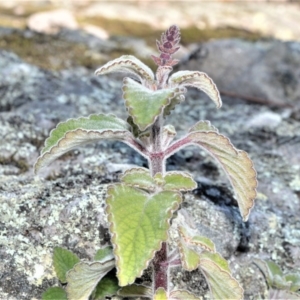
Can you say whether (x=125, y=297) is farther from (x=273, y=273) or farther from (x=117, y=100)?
(x=117, y=100)

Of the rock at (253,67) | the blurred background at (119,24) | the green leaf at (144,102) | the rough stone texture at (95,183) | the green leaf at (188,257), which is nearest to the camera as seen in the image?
the green leaf at (144,102)

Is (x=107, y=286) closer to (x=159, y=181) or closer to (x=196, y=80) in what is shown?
(x=159, y=181)

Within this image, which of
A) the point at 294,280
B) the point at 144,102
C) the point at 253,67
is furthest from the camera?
the point at 253,67

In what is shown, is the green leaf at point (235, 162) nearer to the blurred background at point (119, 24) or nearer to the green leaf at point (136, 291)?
the green leaf at point (136, 291)

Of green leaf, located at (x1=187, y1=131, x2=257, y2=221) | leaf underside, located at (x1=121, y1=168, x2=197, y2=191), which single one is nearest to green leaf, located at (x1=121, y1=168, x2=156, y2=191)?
leaf underside, located at (x1=121, y1=168, x2=197, y2=191)

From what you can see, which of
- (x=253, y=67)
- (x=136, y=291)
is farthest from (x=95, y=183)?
(x=253, y=67)

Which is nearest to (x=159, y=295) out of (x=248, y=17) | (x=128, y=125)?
(x=128, y=125)

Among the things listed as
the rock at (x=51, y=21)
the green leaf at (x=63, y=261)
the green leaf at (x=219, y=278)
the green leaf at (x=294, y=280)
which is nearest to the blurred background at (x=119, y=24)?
the rock at (x=51, y=21)
